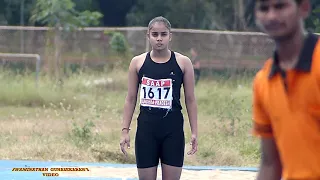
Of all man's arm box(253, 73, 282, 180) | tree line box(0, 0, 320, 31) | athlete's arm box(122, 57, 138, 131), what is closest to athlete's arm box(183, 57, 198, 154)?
athlete's arm box(122, 57, 138, 131)

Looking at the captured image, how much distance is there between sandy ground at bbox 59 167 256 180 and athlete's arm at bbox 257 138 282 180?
619 cm

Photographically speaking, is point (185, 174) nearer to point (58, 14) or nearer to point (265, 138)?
point (265, 138)

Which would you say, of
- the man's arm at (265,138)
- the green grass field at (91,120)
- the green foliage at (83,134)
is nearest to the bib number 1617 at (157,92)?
the man's arm at (265,138)

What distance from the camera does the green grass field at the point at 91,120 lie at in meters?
11.8

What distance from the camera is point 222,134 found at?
13773mm

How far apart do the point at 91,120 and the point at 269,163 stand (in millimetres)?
10317

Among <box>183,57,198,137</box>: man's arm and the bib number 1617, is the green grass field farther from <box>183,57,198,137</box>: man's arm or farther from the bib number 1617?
the bib number 1617

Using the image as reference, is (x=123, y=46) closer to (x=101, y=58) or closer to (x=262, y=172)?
(x=101, y=58)

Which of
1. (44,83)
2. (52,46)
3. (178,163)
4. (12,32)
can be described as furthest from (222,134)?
A: (12,32)

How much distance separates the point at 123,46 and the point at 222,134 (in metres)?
11.3

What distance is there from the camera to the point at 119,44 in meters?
24.9

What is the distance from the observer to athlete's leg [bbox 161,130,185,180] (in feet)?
22.8

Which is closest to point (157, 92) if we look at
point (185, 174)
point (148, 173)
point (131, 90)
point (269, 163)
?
point (131, 90)

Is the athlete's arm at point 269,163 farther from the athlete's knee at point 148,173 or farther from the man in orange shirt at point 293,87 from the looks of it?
the athlete's knee at point 148,173
